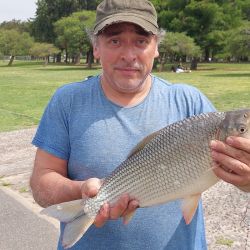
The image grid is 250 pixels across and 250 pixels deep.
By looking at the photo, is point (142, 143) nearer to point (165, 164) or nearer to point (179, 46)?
point (165, 164)

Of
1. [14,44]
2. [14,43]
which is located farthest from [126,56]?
[14,44]

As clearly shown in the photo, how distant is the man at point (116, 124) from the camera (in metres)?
2.67

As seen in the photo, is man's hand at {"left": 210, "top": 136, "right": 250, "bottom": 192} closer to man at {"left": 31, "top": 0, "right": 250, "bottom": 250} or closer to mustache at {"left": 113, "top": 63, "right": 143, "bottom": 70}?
man at {"left": 31, "top": 0, "right": 250, "bottom": 250}

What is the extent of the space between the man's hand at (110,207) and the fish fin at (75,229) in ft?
0.16

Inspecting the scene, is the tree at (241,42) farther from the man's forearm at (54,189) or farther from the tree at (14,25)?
the tree at (14,25)

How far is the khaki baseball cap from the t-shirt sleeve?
1.57ft

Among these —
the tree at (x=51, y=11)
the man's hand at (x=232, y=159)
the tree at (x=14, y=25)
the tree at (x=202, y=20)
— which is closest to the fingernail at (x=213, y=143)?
the man's hand at (x=232, y=159)

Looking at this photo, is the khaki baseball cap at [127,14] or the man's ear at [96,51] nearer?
the khaki baseball cap at [127,14]

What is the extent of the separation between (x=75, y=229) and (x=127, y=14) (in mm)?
1196

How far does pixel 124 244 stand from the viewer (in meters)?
2.66

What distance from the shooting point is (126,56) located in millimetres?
2707

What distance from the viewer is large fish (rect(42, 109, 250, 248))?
2270 mm

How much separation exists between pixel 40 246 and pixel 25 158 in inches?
180

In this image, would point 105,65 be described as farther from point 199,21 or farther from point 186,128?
point 199,21
